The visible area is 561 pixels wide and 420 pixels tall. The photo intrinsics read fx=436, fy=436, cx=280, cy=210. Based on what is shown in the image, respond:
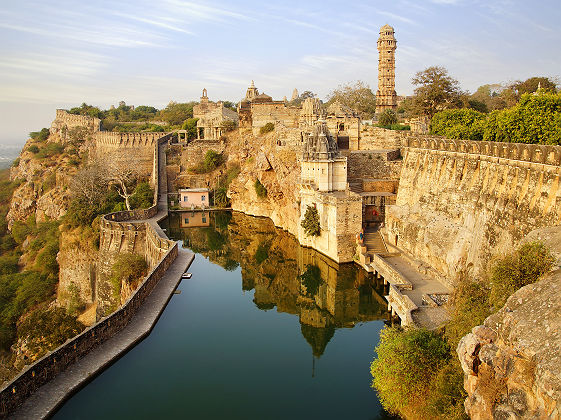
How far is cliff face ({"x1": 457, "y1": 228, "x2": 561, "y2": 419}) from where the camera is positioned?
709 centimetres

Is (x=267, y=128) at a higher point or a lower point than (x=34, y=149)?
higher

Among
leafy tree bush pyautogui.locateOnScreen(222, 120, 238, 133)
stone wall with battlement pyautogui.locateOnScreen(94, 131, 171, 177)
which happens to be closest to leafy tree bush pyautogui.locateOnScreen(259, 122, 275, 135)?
leafy tree bush pyautogui.locateOnScreen(222, 120, 238, 133)

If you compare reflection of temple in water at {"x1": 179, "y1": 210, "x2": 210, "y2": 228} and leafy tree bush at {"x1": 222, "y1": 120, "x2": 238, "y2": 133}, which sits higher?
leafy tree bush at {"x1": 222, "y1": 120, "x2": 238, "y2": 133}

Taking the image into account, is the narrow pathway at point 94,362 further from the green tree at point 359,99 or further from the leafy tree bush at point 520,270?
the green tree at point 359,99

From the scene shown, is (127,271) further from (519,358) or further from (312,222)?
(519,358)


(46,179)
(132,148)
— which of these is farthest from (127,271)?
(46,179)

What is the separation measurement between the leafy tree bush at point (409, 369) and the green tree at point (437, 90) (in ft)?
101

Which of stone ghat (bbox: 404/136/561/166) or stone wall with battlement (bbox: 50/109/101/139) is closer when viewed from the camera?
stone ghat (bbox: 404/136/561/166)

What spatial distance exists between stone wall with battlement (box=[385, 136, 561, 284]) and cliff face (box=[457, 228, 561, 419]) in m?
6.12

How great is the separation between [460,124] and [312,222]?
11.9m

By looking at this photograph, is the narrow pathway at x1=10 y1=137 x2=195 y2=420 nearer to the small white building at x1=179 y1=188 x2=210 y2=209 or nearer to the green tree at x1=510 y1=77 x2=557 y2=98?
the small white building at x1=179 y1=188 x2=210 y2=209

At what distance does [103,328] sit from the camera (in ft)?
46.2

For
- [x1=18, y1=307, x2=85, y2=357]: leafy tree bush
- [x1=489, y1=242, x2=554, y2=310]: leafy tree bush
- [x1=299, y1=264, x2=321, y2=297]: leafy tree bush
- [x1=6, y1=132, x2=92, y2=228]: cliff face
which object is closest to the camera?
[x1=489, y1=242, x2=554, y2=310]: leafy tree bush

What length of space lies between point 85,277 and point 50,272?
4.87 meters
